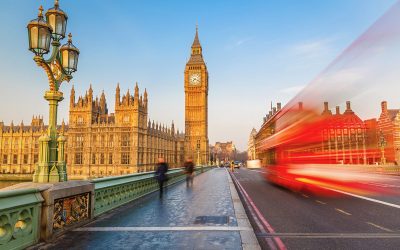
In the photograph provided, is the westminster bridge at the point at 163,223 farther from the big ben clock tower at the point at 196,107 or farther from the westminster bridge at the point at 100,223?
the big ben clock tower at the point at 196,107

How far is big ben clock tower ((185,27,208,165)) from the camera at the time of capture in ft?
433

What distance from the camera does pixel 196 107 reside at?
136 meters

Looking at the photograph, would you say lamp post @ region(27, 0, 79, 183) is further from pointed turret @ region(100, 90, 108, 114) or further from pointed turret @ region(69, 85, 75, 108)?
pointed turret @ region(100, 90, 108, 114)

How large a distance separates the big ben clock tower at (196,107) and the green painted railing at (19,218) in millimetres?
123084

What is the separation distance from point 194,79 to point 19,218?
133 m

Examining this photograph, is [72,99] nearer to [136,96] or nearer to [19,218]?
[136,96]

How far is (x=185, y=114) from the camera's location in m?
135

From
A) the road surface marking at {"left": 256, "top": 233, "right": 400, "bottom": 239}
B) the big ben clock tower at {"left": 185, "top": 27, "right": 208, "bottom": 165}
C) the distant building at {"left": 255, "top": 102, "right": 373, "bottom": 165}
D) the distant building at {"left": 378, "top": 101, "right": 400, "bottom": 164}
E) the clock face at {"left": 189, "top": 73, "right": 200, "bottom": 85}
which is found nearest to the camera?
the road surface marking at {"left": 256, "top": 233, "right": 400, "bottom": 239}

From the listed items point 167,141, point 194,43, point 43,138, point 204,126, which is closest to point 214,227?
point 43,138

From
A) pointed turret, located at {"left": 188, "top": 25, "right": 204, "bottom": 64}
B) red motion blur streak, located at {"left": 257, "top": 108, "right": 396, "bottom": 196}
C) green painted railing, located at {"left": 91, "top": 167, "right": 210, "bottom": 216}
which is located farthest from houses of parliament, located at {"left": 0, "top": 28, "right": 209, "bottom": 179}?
green painted railing, located at {"left": 91, "top": 167, "right": 210, "bottom": 216}

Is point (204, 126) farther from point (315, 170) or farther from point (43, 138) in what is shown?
point (43, 138)

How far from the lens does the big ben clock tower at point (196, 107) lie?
433 feet


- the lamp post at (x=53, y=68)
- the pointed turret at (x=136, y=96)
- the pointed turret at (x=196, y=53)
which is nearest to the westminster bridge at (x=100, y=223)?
the lamp post at (x=53, y=68)

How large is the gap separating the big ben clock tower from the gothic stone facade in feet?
130
